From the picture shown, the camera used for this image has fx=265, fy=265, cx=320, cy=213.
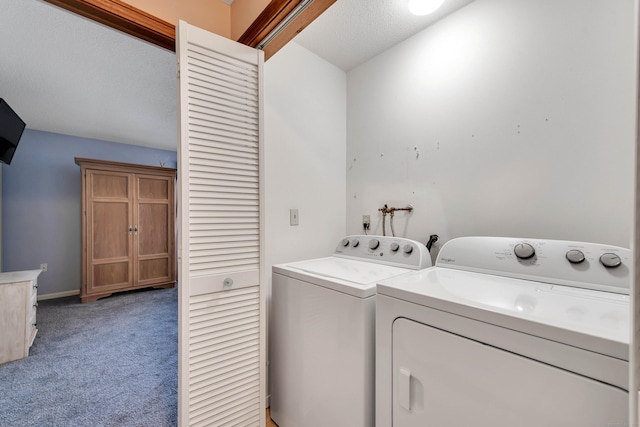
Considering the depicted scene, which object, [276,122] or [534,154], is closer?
[534,154]

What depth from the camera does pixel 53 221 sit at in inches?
147

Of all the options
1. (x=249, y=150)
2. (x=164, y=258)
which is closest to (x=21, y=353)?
(x=164, y=258)

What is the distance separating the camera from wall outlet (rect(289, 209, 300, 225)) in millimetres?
1806

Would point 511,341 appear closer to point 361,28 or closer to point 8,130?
point 361,28

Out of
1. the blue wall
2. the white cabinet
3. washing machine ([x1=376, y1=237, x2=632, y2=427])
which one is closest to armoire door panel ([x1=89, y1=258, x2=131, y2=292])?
the blue wall

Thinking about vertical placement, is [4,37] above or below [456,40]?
above

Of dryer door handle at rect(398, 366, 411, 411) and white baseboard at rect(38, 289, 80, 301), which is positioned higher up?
dryer door handle at rect(398, 366, 411, 411)

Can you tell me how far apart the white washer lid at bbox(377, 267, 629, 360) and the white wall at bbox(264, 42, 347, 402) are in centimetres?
89

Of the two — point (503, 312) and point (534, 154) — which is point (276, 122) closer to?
point (534, 154)

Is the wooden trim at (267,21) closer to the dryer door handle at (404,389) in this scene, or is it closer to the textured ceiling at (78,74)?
the textured ceiling at (78,74)

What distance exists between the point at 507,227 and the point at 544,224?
Result: 0.49ft

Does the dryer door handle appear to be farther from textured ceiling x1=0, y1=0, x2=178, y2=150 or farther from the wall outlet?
textured ceiling x1=0, y1=0, x2=178, y2=150

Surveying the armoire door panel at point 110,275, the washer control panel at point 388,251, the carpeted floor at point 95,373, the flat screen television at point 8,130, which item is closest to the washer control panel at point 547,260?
the washer control panel at point 388,251

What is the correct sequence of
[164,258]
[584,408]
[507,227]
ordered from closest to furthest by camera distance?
1. [584,408]
2. [507,227]
3. [164,258]
